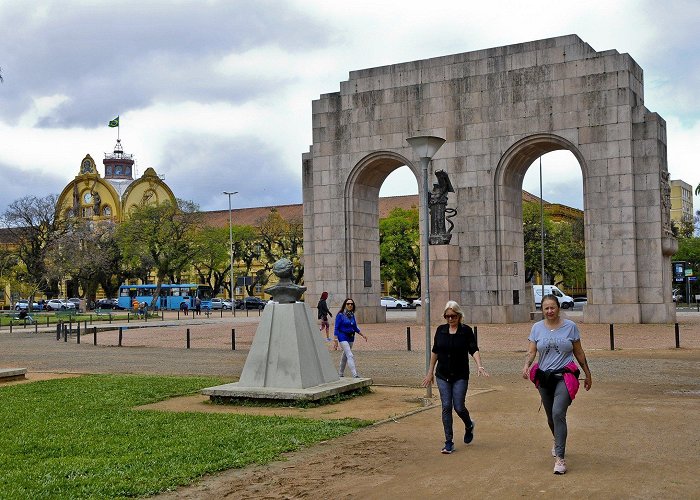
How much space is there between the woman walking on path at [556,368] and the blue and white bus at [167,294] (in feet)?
246

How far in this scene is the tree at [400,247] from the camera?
72.2m

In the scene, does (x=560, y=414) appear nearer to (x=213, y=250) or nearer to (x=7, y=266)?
(x=7, y=266)

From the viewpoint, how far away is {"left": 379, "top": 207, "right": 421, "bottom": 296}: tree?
72.2 meters

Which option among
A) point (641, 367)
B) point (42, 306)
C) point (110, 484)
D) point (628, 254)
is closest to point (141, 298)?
point (42, 306)

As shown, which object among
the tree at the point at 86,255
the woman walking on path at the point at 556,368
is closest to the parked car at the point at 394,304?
the tree at the point at 86,255

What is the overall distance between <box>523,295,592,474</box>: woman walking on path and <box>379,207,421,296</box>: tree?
6320 centimetres

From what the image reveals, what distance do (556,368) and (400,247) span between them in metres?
64.3

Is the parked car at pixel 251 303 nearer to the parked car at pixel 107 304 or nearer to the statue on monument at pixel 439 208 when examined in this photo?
the parked car at pixel 107 304

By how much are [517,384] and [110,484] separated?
9.36 m

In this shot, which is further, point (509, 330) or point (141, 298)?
point (141, 298)

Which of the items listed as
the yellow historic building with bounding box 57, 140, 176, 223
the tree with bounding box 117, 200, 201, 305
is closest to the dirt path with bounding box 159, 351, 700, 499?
the tree with bounding box 117, 200, 201, 305

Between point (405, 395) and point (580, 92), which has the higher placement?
point (580, 92)

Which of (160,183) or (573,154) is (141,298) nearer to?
(160,183)

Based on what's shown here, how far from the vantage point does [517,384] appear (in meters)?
15.7
